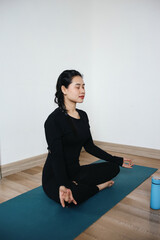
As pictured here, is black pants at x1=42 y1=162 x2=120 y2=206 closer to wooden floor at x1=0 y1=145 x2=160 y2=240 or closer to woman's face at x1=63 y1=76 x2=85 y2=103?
wooden floor at x1=0 y1=145 x2=160 y2=240

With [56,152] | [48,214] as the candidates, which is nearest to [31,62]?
[56,152]

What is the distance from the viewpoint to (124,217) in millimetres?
1438

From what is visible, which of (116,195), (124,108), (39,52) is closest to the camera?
(116,195)

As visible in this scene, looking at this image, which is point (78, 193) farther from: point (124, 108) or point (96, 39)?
point (96, 39)

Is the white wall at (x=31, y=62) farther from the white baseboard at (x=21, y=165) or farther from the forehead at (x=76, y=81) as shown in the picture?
the forehead at (x=76, y=81)

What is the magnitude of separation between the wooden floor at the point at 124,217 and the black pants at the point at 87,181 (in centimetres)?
21

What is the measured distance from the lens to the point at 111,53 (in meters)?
3.08

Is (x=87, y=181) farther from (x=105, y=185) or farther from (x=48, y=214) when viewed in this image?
(x=48, y=214)

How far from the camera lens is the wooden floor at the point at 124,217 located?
4.11 ft

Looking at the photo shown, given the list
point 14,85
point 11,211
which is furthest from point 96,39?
point 11,211

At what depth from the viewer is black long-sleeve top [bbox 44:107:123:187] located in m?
1.49

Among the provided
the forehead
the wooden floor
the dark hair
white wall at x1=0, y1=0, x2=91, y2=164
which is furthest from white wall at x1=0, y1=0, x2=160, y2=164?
the forehead

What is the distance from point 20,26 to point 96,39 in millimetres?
1248

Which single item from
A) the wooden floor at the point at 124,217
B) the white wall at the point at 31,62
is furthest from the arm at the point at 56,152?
the white wall at the point at 31,62
